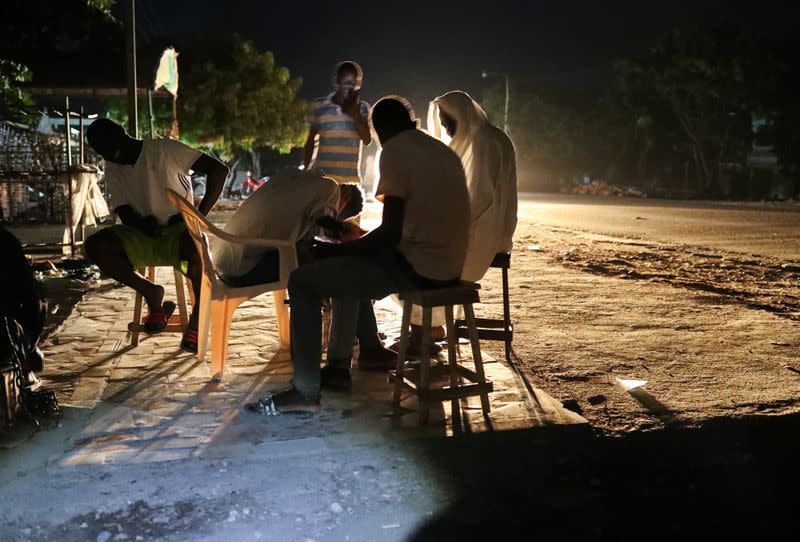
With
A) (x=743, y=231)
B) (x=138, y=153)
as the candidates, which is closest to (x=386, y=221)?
(x=138, y=153)

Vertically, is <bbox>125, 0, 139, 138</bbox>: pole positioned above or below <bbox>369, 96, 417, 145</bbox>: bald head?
above

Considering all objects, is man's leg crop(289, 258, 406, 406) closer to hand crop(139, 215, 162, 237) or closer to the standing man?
hand crop(139, 215, 162, 237)

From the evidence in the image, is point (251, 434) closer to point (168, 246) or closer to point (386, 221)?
point (386, 221)

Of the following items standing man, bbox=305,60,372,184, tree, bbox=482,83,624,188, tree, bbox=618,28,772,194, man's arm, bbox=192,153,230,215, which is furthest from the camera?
tree, bbox=482,83,624,188

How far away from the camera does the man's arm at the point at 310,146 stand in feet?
21.9

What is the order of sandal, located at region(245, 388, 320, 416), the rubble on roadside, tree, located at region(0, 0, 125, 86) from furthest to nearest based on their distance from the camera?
the rubble on roadside < tree, located at region(0, 0, 125, 86) < sandal, located at region(245, 388, 320, 416)

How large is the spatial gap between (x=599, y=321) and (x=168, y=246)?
153 inches

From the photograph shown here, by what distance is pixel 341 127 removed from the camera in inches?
258

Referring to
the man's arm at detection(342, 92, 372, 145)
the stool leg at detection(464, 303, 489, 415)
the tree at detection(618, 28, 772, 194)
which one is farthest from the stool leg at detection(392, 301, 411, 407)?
the tree at detection(618, 28, 772, 194)

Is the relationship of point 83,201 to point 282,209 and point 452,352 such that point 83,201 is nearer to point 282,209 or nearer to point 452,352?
point 282,209

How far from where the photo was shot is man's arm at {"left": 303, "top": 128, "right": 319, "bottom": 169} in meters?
6.69

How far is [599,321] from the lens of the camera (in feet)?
22.5

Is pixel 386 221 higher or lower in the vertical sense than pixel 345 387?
higher

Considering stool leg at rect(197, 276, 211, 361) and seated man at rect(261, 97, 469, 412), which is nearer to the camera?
seated man at rect(261, 97, 469, 412)
